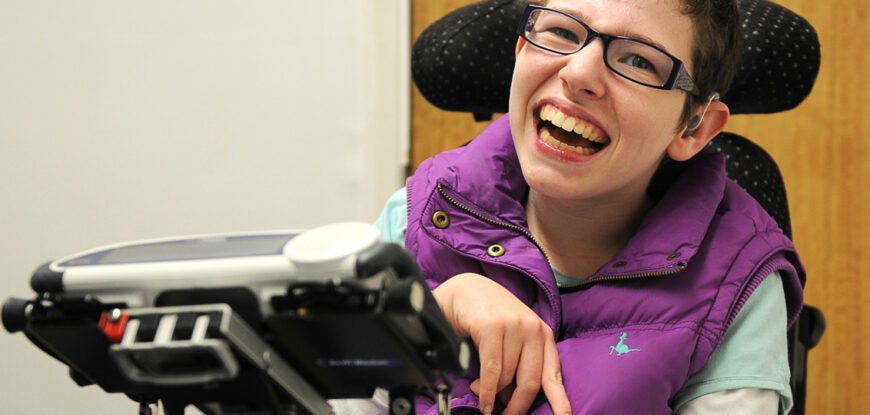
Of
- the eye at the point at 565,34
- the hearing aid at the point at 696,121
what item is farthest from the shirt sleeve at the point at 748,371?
the eye at the point at 565,34

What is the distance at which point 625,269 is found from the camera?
0.99 metres

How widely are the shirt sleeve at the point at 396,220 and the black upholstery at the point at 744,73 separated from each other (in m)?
0.24

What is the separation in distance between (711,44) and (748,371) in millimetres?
381

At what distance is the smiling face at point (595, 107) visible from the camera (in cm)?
95

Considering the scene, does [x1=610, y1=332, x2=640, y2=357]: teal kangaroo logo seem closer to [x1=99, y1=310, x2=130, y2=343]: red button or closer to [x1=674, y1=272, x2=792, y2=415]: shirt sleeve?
[x1=674, y1=272, x2=792, y2=415]: shirt sleeve

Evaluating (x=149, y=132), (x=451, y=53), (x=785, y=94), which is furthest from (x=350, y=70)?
(x=785, y=94)

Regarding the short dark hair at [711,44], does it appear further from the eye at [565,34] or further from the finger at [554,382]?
A: the finger at [554,382]

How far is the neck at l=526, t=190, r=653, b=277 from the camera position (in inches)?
43.8

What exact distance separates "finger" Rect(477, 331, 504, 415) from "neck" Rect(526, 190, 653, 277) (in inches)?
11.5

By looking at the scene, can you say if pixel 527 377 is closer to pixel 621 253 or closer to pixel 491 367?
pixel 491 367

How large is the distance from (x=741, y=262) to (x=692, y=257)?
0.18ft

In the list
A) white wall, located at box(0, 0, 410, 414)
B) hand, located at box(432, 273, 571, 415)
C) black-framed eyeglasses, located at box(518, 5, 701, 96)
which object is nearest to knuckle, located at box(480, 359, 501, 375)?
hand, located at box(432, 273, 571, 415)

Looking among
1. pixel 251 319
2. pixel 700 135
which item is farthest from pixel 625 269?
pixel 251 319

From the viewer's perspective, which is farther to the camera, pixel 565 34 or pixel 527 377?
pixel 565 34
